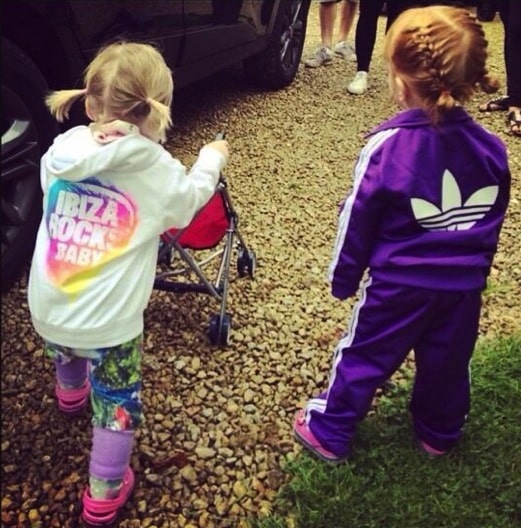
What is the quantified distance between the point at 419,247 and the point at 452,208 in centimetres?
14

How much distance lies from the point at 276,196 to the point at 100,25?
146 centimetres

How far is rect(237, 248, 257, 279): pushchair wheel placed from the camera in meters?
3.44

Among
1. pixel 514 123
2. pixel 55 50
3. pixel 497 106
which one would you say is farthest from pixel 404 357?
pixel 497 106

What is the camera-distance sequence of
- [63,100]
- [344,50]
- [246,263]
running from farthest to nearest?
[344,50] → [246,263] → [63,100]

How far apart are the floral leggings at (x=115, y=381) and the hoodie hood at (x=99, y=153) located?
19.2 inches

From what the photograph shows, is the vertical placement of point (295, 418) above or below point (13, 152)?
below

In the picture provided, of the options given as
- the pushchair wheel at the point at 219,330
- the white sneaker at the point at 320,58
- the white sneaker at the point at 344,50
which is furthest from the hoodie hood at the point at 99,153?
the white sneaker at the point at 344,50

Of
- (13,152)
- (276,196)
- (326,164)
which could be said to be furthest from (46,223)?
(326,164)

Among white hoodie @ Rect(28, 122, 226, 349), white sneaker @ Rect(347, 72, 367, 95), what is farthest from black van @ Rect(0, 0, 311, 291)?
white sneaker @ Rect(347, 72, 367, 95)

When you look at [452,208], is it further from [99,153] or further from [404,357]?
[99,153]

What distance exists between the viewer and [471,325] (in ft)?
7.45

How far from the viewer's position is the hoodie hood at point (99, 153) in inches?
76.0

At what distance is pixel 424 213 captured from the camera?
2.07m

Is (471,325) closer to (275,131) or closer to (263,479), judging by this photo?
(263,479)
